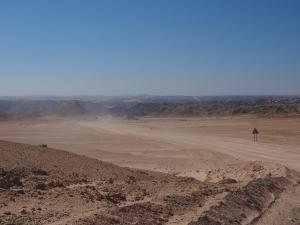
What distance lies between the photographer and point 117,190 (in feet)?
44.0

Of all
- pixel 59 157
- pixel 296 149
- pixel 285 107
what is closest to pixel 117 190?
pixel 59 157

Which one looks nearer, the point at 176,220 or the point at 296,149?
the point at 176,220

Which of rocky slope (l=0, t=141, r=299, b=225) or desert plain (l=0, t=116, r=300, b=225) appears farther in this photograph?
desert plain (l=0, t=116, r=300, b=225)

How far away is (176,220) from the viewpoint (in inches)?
420

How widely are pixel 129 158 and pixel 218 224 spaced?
21675mm

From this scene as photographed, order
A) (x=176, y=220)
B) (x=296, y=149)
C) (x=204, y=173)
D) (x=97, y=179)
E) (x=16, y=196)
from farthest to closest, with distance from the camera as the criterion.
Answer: (x=296, y=149) → (x=204, y=173) → (x=97, y=179) → (x=16, y=196) → (x=176, y=220)

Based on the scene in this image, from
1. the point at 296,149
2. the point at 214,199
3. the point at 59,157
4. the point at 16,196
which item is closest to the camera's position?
the point at 16,196

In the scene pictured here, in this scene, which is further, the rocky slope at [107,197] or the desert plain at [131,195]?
the desert plain at [131,195]

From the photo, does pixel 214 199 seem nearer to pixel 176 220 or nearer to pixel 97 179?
pixel 176 220

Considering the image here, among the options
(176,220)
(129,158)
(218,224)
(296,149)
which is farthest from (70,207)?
(296,149)

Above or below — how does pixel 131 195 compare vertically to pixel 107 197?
below

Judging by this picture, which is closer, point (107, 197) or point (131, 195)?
point (107, 197)

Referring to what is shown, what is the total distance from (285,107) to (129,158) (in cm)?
6882

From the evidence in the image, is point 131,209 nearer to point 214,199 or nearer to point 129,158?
point 214,199
